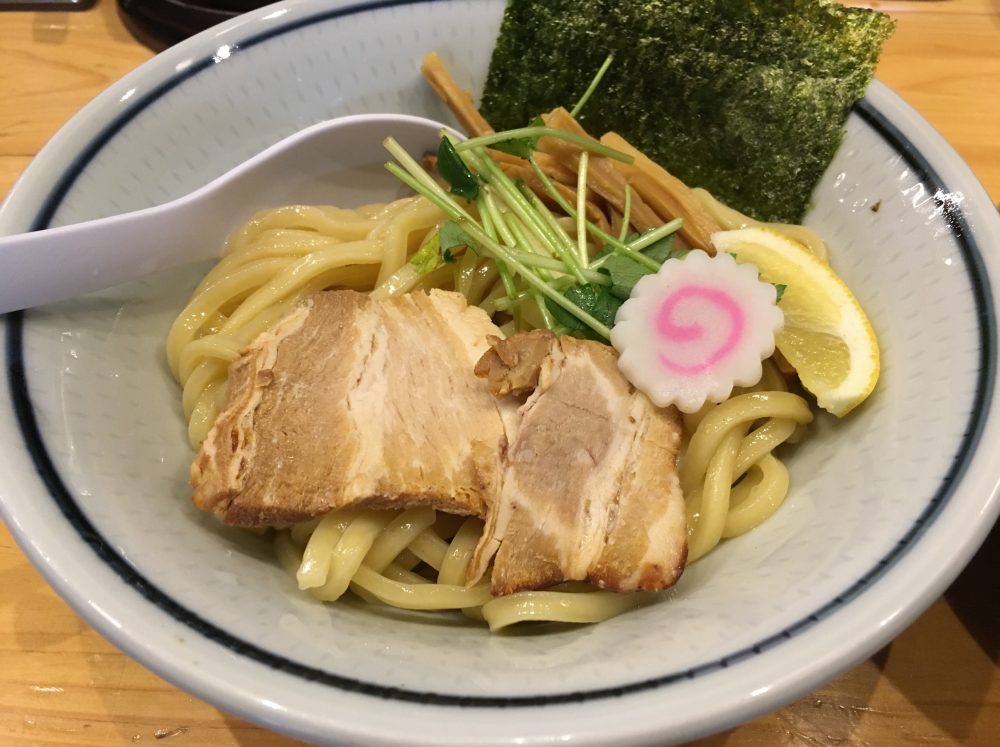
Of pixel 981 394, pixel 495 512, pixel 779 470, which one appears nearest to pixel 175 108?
pixel 495 512

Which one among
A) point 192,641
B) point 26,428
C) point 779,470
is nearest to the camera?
point 192,641

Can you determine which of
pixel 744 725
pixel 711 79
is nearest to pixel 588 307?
pixel 711 79

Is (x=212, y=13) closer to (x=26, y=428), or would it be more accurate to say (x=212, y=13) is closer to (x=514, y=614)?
(x=26, y=428)

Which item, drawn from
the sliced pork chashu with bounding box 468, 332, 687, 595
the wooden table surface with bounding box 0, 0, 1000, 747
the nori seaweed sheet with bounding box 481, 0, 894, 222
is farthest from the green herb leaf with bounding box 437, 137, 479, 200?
the wooden table surface with bounding box 0, 0, 1000, 747

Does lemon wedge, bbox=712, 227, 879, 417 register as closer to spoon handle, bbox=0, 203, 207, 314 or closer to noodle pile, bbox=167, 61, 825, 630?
noodle pile, bbox=167, 61, 825, 630

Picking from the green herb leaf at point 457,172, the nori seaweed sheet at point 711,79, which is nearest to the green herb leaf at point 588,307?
the green herb leaf at point 457,172

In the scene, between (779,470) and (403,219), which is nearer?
(779,470)

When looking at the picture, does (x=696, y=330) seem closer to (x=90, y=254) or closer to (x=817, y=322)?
(x=817, y=322)

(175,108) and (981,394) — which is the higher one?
(981,394)

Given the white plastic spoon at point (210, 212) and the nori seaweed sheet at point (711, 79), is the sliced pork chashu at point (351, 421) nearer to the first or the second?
the white plastic spoon at point (210, 212)
